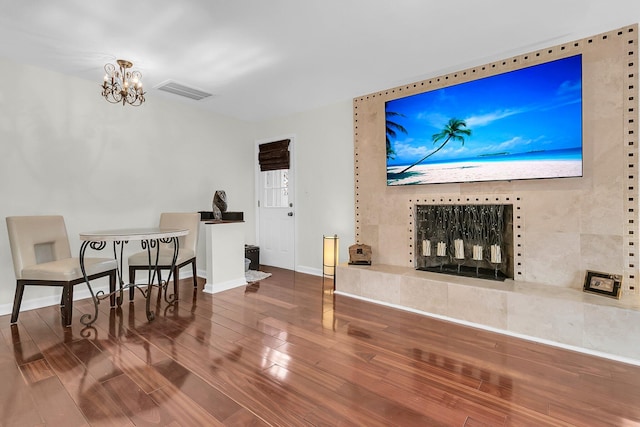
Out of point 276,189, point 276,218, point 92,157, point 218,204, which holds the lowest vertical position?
point 276,218

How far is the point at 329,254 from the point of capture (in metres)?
4.21

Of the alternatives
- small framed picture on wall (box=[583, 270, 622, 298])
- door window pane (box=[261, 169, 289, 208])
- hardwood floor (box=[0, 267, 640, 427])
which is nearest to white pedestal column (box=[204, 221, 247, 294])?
hardwood floor (box=[0, 267, 640, 427])

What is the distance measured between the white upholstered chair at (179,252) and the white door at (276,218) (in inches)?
59.2

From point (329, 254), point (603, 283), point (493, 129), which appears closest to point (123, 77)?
point (329, 254)

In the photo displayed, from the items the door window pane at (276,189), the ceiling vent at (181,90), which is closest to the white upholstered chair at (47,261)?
the ceiling vent at (181,90)

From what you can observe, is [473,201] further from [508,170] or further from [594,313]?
[594,313]

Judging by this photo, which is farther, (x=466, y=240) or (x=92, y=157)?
(x=92, y=157)

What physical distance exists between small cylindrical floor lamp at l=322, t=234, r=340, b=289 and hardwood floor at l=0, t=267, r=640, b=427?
1.31 metres

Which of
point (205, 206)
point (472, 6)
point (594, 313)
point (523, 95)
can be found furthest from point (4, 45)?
point (594, 313)

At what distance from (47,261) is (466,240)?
13.6 feet

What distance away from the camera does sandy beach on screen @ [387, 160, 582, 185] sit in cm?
269

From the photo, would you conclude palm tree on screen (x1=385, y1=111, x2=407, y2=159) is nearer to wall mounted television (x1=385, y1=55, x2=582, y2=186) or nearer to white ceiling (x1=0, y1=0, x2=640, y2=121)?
wall mounted television (x1=385, y1=55, x2=582, y2=186)

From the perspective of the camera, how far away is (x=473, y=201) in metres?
3.19

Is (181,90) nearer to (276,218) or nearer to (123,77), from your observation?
(123,77)
